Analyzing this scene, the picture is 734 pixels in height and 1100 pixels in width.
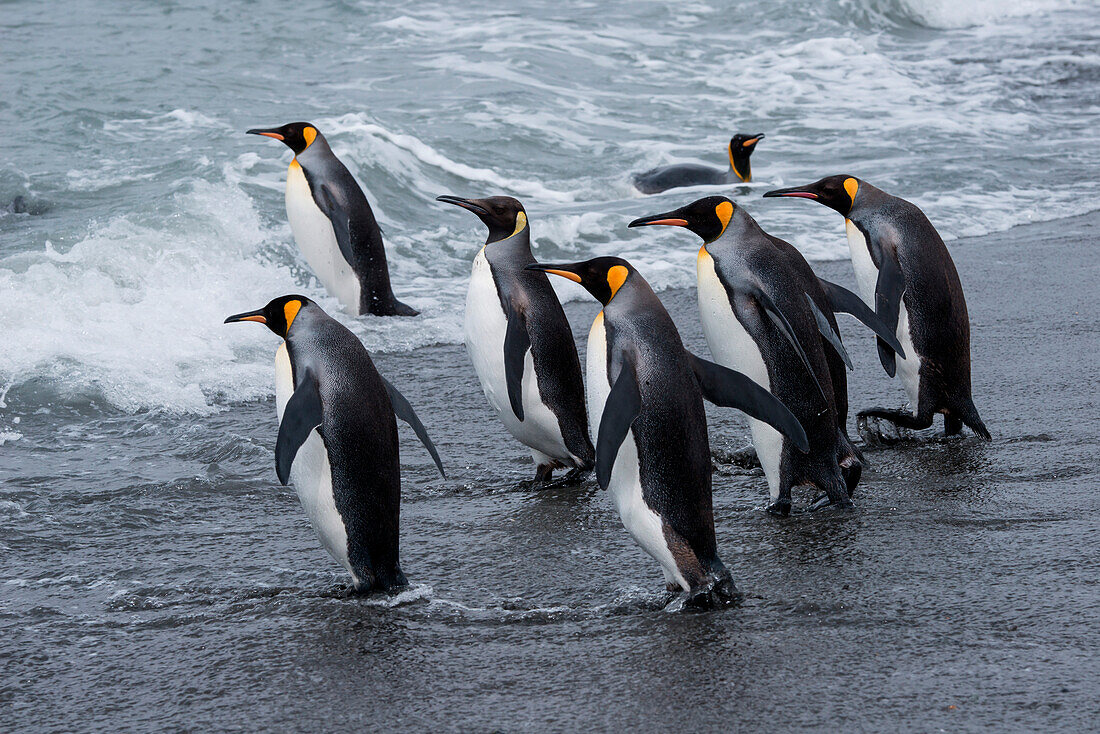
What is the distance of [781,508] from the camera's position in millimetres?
3637

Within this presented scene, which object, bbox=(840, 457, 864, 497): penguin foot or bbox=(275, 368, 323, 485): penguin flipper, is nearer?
bbox=(275, 368, 323, 485): penguin flipper

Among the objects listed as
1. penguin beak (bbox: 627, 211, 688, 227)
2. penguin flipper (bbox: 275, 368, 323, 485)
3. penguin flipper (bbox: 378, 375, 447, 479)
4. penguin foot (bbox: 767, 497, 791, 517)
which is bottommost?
penguin foot (bbox: 767, 497, 791, 517)

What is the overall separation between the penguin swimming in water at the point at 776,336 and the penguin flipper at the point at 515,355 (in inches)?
25.2

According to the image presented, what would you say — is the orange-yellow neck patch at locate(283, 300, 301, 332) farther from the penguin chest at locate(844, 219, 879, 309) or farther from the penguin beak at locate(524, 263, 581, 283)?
the penguin chest at locate(844, 219, 879, 309)

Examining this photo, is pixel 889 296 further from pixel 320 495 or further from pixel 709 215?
pixel 320 495

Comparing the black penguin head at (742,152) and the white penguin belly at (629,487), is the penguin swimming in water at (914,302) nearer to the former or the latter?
the white penguin belly at (629,487)

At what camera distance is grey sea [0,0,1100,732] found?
2541 millimetres

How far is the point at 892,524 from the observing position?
3.43m

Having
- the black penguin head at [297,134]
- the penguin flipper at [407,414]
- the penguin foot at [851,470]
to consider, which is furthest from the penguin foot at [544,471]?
the black penguin head at [297,134]

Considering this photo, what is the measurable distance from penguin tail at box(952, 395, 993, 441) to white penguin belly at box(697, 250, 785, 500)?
2.77ft

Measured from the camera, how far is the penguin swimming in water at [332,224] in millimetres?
6910

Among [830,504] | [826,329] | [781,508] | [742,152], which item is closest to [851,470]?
[830,504]

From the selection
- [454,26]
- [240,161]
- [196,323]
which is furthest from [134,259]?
[454,26]

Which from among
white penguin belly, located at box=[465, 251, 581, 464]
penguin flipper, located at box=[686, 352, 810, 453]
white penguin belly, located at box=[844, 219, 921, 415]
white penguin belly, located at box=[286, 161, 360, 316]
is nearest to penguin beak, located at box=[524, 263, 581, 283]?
penguin flipper, located at box=[686, 352, 810, 453]
